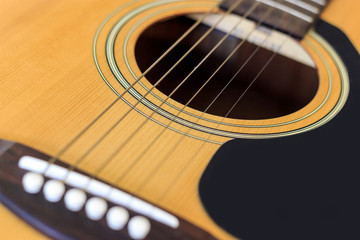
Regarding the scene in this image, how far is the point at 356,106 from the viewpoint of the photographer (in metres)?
0.67

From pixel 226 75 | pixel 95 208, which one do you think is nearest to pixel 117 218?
pixel 95 208

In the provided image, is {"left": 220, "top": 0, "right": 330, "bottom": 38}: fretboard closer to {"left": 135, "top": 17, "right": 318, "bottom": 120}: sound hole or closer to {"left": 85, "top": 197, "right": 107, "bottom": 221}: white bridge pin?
{"left": 135, "top": 17, "right": 318, "bottom": 120}: sound hole

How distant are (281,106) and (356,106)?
19 centimetres

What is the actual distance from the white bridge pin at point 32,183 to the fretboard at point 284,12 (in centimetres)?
49

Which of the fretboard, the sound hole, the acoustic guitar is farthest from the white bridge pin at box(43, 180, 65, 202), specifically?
the fretboard

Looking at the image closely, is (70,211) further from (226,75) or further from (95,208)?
(226,75)

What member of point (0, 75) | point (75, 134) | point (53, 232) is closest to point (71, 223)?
point (53, 232)

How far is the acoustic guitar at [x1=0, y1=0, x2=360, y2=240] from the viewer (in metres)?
0.48

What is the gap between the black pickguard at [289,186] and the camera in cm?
50

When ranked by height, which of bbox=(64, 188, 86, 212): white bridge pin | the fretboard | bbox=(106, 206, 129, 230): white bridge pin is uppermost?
the fretboard

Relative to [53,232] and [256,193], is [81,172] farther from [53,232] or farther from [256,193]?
[256,193]

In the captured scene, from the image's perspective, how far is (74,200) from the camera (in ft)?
1.54

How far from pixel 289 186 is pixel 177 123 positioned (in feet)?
0.54

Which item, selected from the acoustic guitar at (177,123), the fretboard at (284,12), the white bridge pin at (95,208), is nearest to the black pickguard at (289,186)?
the acoustic guitar at (177,123)
